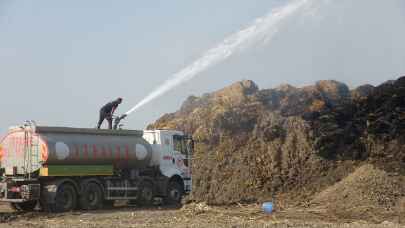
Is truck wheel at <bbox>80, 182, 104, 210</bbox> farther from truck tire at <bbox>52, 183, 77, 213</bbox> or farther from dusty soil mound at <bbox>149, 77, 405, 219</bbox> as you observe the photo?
dusty soil mound at <bbox>149, 77, 405, 219</bbox>

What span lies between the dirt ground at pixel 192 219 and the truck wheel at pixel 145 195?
13.9ft

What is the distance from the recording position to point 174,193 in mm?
29250

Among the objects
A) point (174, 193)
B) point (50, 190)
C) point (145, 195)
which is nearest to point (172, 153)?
point (174, 193)

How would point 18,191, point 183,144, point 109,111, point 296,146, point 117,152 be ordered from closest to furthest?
point 18,191, point 117,152, point 109,111, point 183,144, point 296,146

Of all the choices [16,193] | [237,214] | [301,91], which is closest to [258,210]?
[237,214]

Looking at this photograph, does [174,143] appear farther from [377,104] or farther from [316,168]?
[377,104]

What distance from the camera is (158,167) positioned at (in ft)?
94.6

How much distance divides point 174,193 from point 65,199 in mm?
6209

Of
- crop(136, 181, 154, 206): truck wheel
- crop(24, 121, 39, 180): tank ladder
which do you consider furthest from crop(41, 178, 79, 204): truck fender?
crop(136, 181, 154, 206): truck wheel

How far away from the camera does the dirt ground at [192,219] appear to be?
18188 mm

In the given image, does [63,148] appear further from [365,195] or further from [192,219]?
[365,195]

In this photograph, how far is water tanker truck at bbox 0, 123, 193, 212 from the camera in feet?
78.5

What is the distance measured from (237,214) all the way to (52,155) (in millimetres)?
7614

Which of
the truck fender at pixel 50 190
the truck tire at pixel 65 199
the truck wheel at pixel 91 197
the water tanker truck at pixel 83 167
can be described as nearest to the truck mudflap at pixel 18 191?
the water tanker truck at pixel 83 167
